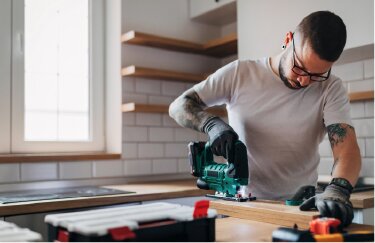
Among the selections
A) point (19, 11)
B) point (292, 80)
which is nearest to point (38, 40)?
point (19, 11)

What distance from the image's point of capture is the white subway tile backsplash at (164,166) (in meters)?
3.00

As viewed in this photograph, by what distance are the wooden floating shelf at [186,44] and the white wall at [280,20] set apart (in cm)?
15

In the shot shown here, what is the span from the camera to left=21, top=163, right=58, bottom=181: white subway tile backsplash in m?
2.53

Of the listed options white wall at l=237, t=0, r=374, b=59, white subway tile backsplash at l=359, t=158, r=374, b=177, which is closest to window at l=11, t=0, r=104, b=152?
white wall at l=237, t=0, r=374, b=59

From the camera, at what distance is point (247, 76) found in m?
1.81

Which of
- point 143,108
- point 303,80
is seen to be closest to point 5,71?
point 143,108

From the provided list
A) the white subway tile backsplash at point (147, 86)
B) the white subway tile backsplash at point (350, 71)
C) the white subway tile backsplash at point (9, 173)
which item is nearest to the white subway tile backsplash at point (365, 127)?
the white subway tile backsplash at point (350, 71)

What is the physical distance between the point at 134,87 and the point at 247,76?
1243 millimetres

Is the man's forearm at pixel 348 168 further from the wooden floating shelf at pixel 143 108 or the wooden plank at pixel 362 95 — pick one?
the wooden floating shelf at pixel 143 108

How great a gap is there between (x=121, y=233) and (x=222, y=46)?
2308 mm

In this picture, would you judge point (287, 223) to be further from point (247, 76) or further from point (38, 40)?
point (38, 40)

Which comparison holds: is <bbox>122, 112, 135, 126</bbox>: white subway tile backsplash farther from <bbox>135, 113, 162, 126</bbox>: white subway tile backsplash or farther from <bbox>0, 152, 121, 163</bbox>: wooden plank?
<bbox>0, 152, 121, 163</bbox>: wooden plank

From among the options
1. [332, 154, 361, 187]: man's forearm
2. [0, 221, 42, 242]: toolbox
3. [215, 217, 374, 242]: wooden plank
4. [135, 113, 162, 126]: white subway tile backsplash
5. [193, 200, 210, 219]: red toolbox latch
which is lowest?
[215, 217, 374, 242]: wooden plank

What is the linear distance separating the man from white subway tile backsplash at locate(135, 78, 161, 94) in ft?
3.68
